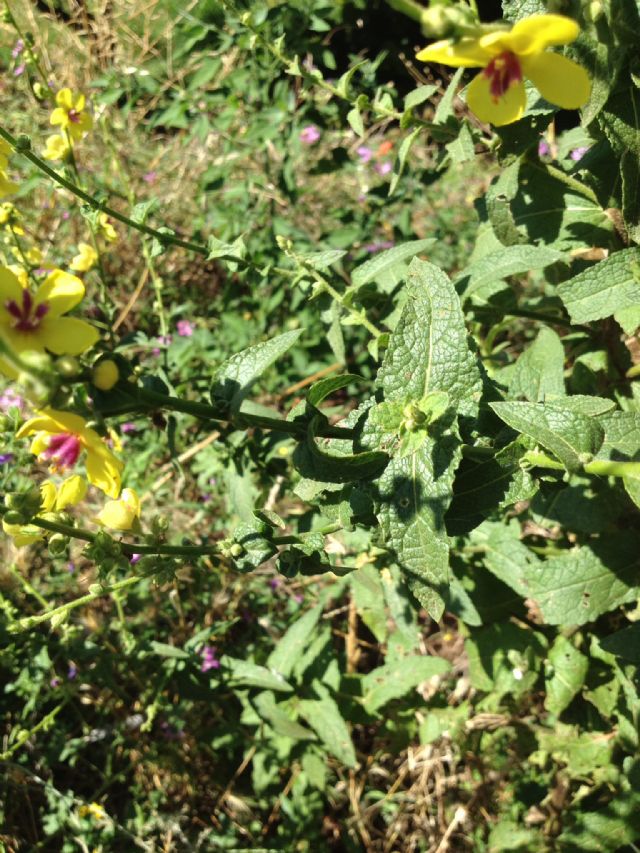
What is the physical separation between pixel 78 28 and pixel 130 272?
148 inches

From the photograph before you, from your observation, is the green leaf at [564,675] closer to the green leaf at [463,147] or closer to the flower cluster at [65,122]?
the green leaf at [463,147]

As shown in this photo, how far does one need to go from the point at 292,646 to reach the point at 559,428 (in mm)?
1386

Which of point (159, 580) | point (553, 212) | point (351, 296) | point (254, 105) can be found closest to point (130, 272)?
point (254, 105)

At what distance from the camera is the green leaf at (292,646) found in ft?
7.56

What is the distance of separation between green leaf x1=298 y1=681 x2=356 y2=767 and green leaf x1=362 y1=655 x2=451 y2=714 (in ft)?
0.46

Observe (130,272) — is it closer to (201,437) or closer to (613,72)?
(201,437)

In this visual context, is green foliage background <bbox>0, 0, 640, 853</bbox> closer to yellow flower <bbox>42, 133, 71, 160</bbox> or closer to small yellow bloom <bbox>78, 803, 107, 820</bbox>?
small yellow bloom <bbox>78, 803, 107, 820</bbox>

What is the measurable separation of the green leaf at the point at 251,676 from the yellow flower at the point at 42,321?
1.51 meters

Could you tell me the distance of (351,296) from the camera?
196cm

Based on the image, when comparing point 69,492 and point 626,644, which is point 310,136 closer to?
point 69,492

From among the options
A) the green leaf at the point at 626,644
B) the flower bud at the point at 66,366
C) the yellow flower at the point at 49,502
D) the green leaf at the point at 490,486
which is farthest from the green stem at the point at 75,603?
the green leaf at the point at 626,644

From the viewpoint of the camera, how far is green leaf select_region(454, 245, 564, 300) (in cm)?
169

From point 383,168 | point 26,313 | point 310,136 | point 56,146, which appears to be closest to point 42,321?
point 26,313

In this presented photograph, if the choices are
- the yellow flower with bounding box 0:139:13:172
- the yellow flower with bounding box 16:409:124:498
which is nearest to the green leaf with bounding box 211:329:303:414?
the yellow flower with bounding box 16:409:124:498
